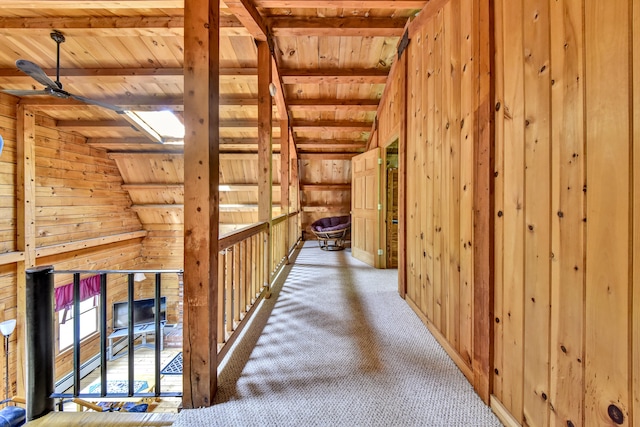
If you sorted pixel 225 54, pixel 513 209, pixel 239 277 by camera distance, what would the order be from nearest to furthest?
1. pixel 513 209
2. pixel 239 277
3. pixel 225 54

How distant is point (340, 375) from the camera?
155cm

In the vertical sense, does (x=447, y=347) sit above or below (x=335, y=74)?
below

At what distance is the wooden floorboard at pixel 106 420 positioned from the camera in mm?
1292

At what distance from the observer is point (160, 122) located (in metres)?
5.51

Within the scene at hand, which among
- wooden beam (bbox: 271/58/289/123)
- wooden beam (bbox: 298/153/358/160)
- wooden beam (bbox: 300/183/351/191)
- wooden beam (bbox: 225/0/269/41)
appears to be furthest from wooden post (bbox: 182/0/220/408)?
wooden beam (bbox: 300/183/351/191)

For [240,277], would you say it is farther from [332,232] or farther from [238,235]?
[332,232]

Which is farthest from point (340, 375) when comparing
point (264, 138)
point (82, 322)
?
point (82, 322)

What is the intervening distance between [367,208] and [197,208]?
339cm

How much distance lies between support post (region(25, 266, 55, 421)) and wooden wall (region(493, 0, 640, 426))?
239 centimetres

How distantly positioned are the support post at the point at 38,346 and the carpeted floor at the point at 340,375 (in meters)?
0.83

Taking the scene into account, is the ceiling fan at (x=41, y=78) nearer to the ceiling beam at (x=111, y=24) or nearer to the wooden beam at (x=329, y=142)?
the ceiling beam at (x=111, y=24)

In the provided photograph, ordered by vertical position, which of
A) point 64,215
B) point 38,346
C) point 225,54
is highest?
point 225,54

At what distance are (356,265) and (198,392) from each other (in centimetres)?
316

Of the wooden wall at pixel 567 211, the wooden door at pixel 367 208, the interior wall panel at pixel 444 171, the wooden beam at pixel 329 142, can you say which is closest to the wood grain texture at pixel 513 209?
the wooden wall at pixel 567 211
